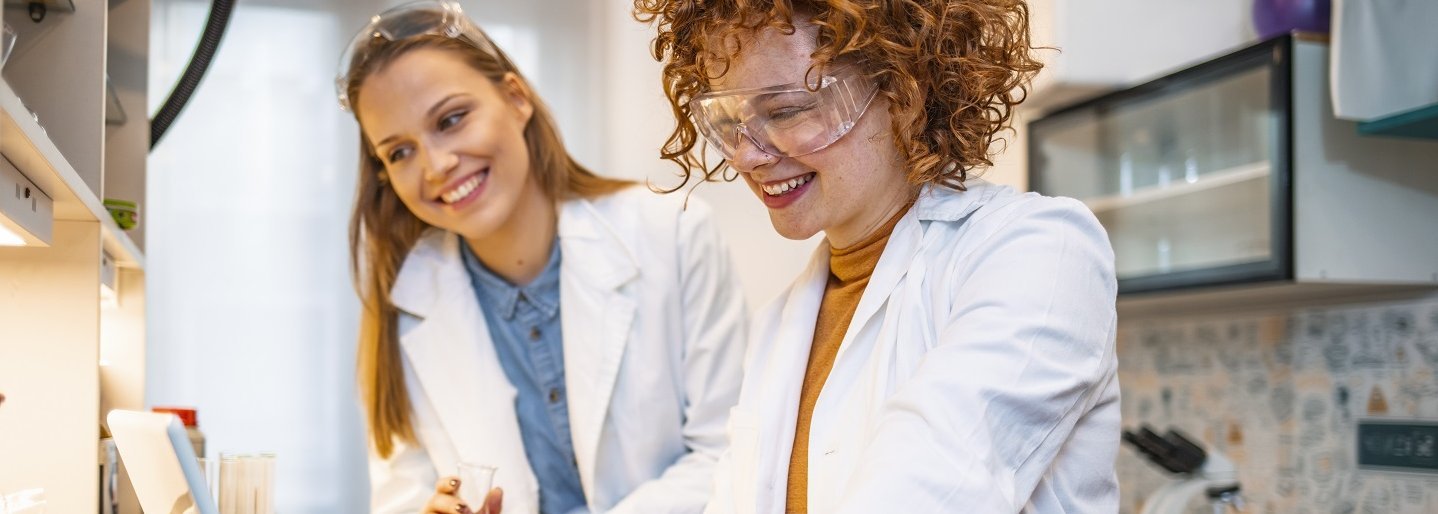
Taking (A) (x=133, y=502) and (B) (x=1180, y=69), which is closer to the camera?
(A) (x=133, y=502)

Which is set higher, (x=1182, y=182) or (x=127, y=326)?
(x=1182, y=182)

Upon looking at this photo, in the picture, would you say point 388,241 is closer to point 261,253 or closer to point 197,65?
point 197,65

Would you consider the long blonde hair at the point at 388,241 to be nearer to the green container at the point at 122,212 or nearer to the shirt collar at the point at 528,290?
the shirt collar at the point at 528,290

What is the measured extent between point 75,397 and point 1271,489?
2.07 m

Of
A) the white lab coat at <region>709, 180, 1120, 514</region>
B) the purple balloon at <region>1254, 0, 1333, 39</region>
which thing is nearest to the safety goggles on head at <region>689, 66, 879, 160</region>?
the white lab coat at <region>709, 180, 1120, 514</region>

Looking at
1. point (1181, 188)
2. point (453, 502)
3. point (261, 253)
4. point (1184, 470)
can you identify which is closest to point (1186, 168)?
point (1181, 188)

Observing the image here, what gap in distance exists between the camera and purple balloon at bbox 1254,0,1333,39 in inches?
80.7

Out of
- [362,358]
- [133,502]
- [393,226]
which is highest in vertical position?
[393,226]

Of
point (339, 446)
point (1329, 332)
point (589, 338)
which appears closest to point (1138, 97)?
point (1329, 332)

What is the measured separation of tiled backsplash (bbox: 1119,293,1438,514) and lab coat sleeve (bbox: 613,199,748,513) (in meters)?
1.09

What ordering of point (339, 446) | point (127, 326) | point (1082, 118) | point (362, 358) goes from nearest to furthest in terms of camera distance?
point (127, 326) < point (362, 358) < point (1082, 118) < point (339, 446)

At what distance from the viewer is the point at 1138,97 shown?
2367 mm

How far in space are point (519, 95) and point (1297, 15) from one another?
1311mm

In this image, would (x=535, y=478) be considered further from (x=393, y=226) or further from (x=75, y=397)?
(x=75, y=397)
